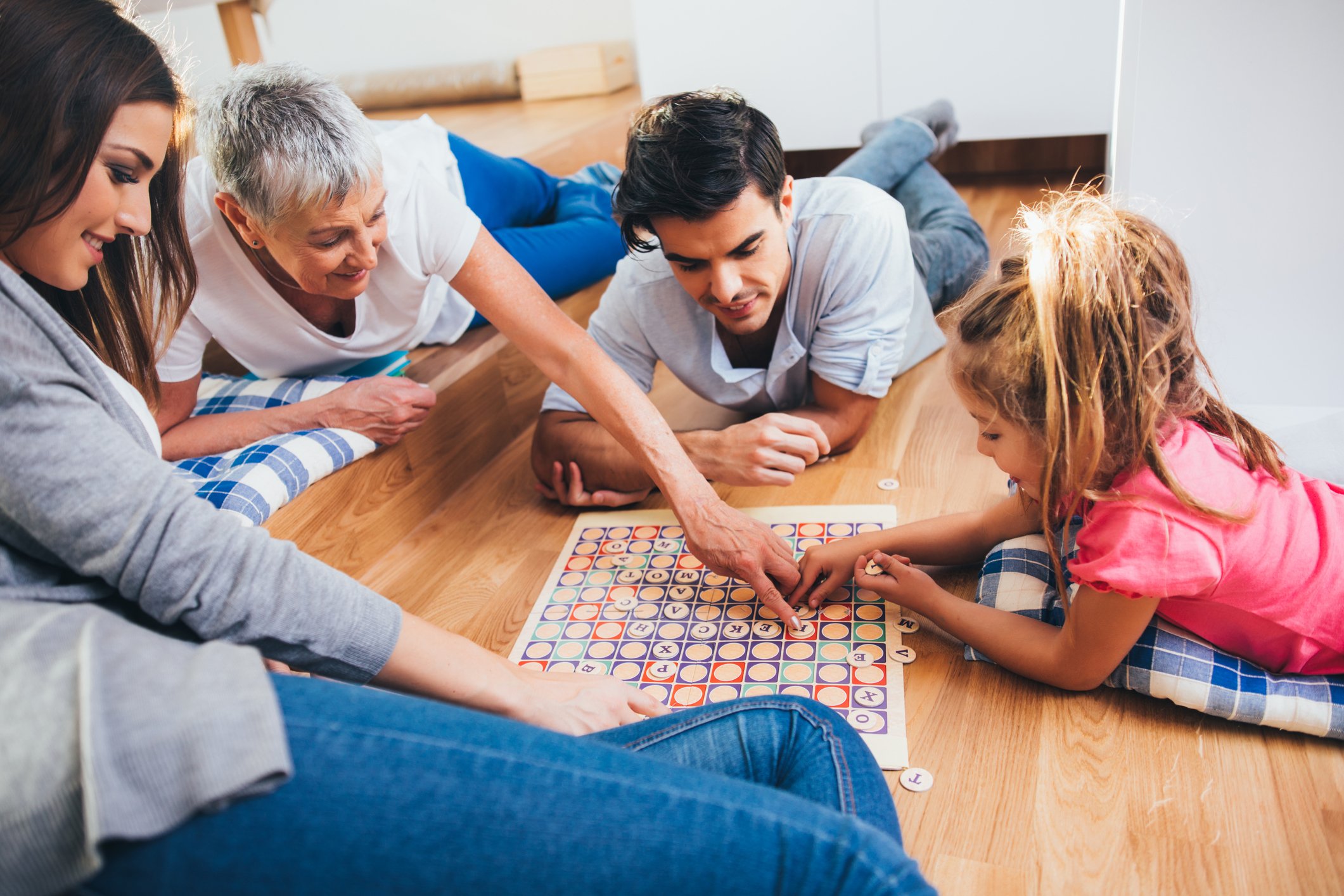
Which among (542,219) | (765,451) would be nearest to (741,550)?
(765,451)

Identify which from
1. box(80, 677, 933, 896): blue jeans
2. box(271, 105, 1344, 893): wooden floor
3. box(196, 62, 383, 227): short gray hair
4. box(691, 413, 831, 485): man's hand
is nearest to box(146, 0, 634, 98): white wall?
box(196, 62, 383, 227): short gray hair

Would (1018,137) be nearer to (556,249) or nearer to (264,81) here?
(556,249)

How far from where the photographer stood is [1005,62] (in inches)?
108

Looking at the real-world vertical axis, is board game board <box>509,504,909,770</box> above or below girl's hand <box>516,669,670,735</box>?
below

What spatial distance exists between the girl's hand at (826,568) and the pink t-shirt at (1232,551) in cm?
35

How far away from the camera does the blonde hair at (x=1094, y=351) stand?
944 mm

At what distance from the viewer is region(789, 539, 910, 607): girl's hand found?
1314 millimetres

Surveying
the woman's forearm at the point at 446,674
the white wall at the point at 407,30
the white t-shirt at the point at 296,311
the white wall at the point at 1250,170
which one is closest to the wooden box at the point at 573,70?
the white wall at the point at 407,30

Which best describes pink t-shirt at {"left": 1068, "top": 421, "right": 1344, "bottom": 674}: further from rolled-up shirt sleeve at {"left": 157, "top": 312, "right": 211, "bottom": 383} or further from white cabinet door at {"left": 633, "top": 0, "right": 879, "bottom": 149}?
white cabinet door at {"left": 633, "top": 0, "right": 879, "bottom": 149}

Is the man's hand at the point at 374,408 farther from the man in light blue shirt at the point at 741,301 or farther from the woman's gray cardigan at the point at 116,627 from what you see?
the woman's gray cardigan at the point at 116,627

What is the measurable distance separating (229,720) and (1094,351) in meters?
0.80

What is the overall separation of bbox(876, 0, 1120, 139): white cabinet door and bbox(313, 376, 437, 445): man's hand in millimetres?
1895

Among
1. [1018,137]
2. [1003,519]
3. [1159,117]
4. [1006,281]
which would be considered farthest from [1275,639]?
[1018,137]

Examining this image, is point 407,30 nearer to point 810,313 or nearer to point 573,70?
point 573,70
